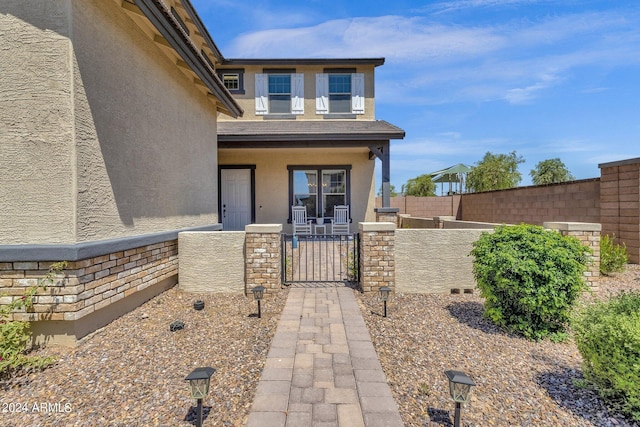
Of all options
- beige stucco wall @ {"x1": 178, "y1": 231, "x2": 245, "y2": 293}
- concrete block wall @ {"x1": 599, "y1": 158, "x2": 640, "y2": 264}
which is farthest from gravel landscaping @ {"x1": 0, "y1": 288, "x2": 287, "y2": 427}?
concrete block wall @ {"x1": 599, "y1": 158, "x2": 640, "y2": 264}

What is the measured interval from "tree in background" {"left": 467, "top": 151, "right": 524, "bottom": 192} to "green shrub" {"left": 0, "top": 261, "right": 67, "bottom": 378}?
26359 millimetres

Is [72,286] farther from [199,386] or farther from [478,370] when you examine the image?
[478,370]

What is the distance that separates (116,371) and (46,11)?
13.6 feet

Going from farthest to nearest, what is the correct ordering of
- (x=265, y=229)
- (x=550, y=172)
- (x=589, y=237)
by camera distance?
1. (x=550, y=172)
2. (x=589, y=237)
3. (x=265, y=229)

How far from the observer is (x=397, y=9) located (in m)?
10.5

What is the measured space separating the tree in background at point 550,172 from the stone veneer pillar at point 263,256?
99.1 ft

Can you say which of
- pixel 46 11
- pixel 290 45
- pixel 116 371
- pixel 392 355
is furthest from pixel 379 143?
pixel 116 371

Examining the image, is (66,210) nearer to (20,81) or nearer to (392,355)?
(20,81)

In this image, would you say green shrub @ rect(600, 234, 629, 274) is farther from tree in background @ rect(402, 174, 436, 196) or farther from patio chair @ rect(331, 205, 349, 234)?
tree in background @ rect(402, 174, 436, 196)

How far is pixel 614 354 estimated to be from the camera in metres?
2.44

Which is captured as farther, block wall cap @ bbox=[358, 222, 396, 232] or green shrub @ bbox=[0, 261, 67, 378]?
block wall cap @ bbox=[358, 222, 396, 232]

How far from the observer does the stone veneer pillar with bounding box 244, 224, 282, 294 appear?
5.29 meters

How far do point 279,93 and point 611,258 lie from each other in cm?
1108

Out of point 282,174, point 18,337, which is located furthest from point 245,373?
point 282,174
